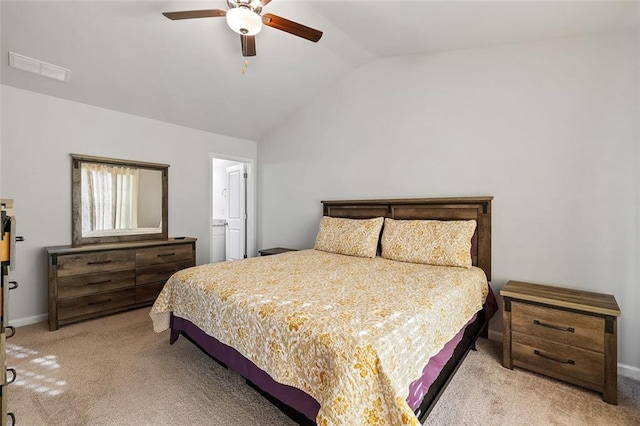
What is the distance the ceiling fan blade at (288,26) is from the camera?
194 cm

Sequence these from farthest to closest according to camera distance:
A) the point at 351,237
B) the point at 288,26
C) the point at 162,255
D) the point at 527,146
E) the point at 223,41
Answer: the point at 162,255, the point at 351,237, the point at 223,41, the point at 527,146, the point at 288,26

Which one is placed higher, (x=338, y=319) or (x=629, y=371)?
(x=338, y=319)

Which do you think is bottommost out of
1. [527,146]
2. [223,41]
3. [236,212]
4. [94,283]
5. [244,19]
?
[94,283]

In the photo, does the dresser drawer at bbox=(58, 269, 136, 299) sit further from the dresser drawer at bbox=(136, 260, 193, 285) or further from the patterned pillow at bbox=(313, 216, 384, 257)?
the patterned pillow at bbox=(313, 216, 384, 257)

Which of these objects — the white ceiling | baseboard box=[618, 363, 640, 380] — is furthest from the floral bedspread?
the white ceiling

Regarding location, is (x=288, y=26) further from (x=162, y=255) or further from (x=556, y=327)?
(x=162, y=255)

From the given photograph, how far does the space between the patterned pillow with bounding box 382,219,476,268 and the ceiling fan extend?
6.12ft

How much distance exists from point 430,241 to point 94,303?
11.5 ft

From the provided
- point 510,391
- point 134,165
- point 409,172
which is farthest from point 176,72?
point 510,391

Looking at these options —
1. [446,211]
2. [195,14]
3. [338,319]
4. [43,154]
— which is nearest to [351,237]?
[446,211]

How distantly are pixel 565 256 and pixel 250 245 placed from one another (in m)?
4.13

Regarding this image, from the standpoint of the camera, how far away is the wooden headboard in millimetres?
2660

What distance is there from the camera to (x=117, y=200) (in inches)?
137

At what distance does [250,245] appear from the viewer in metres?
4.91
